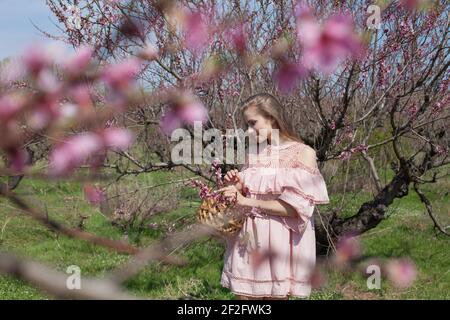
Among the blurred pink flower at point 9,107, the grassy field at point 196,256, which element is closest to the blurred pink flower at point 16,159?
the blurred pink flower at point 9,107

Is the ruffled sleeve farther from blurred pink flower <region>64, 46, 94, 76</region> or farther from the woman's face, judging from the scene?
blurred pink flower <region>64, 46, 94, 76</region>

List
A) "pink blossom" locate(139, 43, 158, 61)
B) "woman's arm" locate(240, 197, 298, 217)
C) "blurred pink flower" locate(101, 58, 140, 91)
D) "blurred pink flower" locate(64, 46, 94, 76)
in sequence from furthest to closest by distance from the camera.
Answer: "woman's arm" locate(240, 197, 298, 217) < "pink blossom" locate(139, 43, 158, 61) < "blurred pink flower" locate(101, 58, 140, 91) < "blurred pink flower" locate(64, 46, 94, 76)

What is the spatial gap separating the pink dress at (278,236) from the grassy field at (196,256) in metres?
1.18

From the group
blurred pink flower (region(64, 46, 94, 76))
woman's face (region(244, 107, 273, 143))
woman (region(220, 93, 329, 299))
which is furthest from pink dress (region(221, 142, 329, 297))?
blurred pink flower (region(64, 46, 94, 76))

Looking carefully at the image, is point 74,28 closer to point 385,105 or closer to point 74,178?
point 385,105

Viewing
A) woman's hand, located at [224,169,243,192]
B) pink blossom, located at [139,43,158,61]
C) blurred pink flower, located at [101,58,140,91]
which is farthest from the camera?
woman's hand, located at [224,169,243,192]

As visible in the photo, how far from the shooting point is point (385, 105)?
4.80 meters

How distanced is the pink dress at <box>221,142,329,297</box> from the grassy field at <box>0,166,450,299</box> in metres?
1.18

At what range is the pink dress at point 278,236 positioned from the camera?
2.55m

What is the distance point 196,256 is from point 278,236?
11.1ft

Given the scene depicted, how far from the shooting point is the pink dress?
2547 millimetres

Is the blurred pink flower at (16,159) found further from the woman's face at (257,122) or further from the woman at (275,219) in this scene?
the woman's face at (257,122)

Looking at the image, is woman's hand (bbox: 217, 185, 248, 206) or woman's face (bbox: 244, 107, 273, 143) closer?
woman's hand (bbox: 217, 185, 248, 206)

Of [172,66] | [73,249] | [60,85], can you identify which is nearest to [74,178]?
[60,85]
